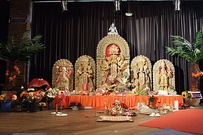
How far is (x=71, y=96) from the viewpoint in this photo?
18.1 ft

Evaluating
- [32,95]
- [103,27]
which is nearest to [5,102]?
[32,95]

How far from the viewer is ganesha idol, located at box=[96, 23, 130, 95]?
632cm

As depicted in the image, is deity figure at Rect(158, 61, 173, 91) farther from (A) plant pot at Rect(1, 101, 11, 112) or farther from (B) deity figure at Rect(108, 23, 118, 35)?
(A) plant pot at Rect(1, 101, 11, 112)

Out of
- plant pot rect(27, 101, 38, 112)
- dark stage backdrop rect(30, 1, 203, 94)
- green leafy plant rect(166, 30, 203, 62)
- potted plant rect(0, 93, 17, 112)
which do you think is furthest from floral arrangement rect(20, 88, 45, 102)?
green leafy plant rect(166, 30, 203, 62)

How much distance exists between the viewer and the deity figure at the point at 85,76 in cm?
638

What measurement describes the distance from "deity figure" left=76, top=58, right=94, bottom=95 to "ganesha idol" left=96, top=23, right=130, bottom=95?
0.25 metres

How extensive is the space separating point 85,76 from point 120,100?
5.26ft

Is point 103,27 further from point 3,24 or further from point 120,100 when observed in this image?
point 3,24

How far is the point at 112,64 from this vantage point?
21.3 feet

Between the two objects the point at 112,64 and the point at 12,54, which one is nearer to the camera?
the point at 12,54

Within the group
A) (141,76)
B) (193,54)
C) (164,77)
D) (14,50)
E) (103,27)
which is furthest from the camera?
(103,27)

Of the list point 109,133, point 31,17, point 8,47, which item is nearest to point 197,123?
point 109,133

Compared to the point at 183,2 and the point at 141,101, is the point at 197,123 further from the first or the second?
the point at 183,2

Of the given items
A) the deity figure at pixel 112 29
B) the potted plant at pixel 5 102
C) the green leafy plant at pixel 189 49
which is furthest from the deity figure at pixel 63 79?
the green leafy plant at pixel 189 49
